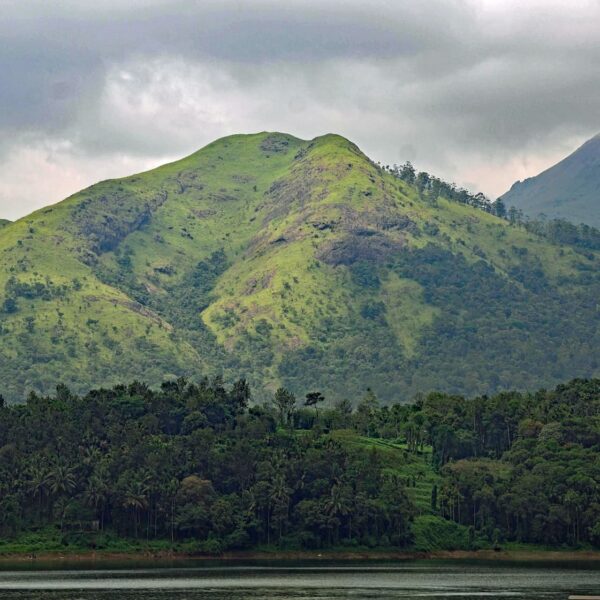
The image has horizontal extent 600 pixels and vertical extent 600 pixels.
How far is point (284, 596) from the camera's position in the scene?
162 metres

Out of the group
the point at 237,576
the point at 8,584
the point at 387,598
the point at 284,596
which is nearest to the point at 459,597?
the point at 387,598

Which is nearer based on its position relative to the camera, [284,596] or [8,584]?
[284,596]

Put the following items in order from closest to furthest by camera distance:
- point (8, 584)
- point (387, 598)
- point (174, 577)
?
point (387, 598) < point (8, 584) < point (174, 577)

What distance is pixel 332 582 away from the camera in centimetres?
18538

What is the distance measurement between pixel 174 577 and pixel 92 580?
41.7 feet

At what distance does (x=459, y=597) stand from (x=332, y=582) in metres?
27.7

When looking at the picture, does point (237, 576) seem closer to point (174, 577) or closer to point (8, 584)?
point (174, 577)

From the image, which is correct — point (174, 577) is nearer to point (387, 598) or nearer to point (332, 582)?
point (332, 582)

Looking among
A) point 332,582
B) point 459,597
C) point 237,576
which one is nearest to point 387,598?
point 459,597

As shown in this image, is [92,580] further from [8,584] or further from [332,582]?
[332,582]

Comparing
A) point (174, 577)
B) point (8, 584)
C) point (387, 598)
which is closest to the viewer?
point (387, 598)

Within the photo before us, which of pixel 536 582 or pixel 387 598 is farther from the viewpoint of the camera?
pixel 536 582

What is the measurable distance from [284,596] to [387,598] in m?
12.6

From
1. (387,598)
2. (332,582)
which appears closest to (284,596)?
(387,598)
